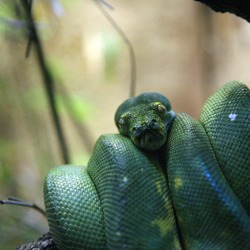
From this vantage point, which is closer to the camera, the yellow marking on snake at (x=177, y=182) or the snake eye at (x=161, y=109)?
the yellow marking on snake at (x=177, y=182)

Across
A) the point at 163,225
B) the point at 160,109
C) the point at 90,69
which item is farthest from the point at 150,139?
the point at 90,69

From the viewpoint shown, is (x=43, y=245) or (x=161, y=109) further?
(x=161, y=109)

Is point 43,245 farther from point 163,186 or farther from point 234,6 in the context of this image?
point 234,6

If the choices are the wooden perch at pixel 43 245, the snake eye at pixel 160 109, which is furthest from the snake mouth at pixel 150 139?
the wooden perch at pixel 43 245

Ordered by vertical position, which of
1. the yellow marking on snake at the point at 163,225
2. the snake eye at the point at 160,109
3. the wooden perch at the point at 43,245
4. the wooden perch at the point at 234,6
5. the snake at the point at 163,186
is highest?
the wooden perch at the point at 234,6

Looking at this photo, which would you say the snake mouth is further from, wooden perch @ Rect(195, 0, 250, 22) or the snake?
wooden perch @ Rect(195, 0, 250, 22)

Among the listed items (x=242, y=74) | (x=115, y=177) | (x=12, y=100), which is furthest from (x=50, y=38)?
(x=115, y=177)

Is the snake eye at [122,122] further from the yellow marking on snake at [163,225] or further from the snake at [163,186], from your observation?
the yellow marking on snake at [163,225]
